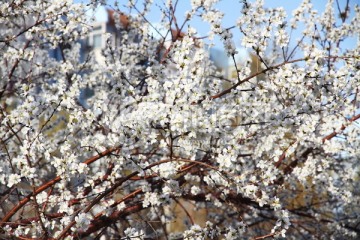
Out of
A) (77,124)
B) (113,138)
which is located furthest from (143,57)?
(113,138)

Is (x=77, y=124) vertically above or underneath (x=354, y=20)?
underneath

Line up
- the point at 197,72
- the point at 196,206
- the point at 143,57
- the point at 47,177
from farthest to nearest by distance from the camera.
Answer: the point at 47,177
the point at 196,206
the point at 143,57
the point at 197,72

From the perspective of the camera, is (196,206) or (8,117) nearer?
(8,117)

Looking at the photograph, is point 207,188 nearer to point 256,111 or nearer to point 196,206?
point 196,206

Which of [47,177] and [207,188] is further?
[47,177]

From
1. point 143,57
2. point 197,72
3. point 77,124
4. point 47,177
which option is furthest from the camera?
point 47,177

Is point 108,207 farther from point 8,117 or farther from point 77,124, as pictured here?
point 8,117

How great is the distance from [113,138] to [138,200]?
1.62 meters

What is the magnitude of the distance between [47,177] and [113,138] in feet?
14.7

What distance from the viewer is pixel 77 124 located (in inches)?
175

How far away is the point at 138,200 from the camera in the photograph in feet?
17.8

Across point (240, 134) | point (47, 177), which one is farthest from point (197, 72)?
point (47, 177)

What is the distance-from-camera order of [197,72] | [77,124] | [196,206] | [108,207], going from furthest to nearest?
[196,206], [108,207], [77,124], [197,72]

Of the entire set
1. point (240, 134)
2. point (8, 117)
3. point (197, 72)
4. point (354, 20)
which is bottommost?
point (240, 134)
